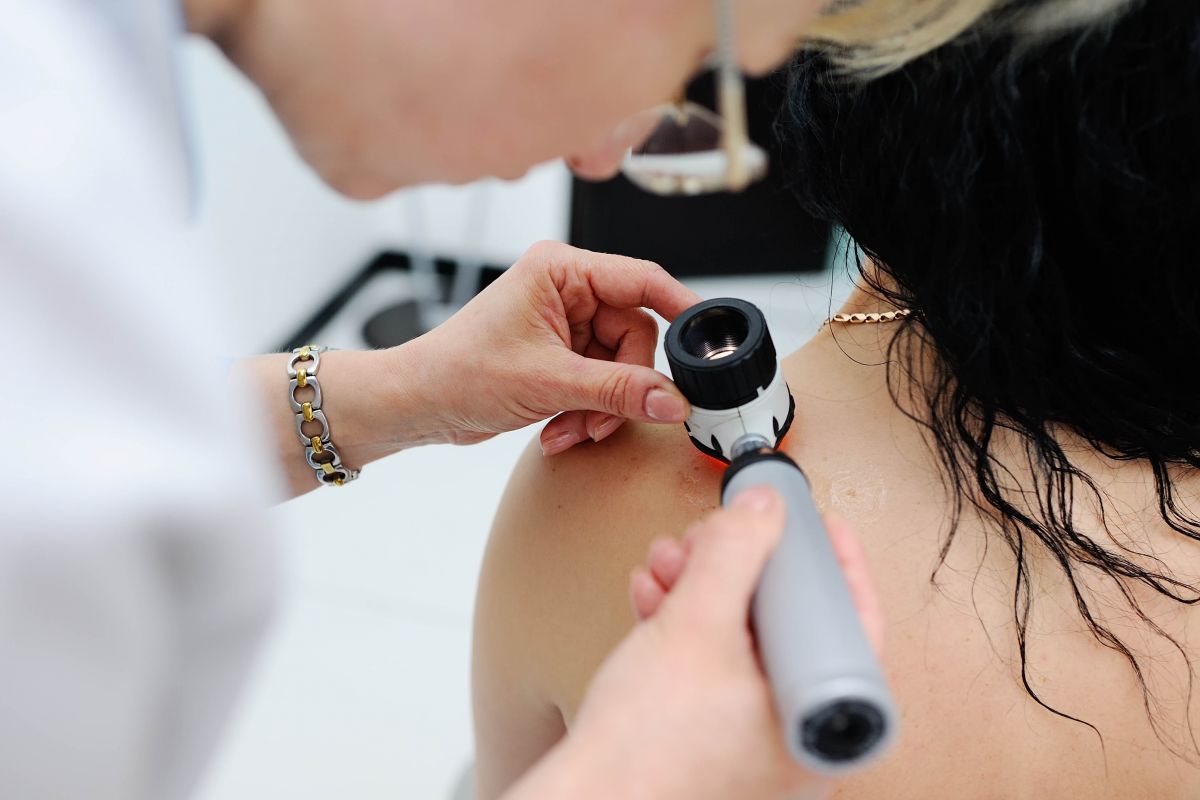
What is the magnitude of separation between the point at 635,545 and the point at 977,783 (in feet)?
0.90

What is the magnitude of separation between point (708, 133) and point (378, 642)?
3.62ft

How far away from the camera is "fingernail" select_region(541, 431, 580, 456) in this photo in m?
0.78

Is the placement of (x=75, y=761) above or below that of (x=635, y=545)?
above

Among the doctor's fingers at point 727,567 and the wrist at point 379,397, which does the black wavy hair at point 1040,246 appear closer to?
the doctor's fingers at point 727,567

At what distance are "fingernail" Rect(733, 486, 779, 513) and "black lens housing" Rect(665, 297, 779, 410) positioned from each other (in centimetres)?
13

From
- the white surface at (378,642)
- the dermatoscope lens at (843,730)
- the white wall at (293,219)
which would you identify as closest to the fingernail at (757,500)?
the dermatoscope lens at (843,730)

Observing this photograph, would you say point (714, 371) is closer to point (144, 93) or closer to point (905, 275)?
point (905, 275)

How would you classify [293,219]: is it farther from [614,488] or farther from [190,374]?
[190,374]

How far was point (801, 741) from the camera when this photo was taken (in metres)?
0.44

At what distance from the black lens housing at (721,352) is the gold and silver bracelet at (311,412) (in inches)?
14.7

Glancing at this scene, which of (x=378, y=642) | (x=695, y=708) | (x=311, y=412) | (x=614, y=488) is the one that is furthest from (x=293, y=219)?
(x=695, y=708)

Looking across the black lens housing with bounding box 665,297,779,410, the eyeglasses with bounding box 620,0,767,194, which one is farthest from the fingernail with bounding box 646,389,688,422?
the eyeglasses with bounding box 620,0,767,194

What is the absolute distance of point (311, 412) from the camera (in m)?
0.91

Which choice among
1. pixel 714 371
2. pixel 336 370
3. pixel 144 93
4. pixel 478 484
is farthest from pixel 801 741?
pixel 478 484
